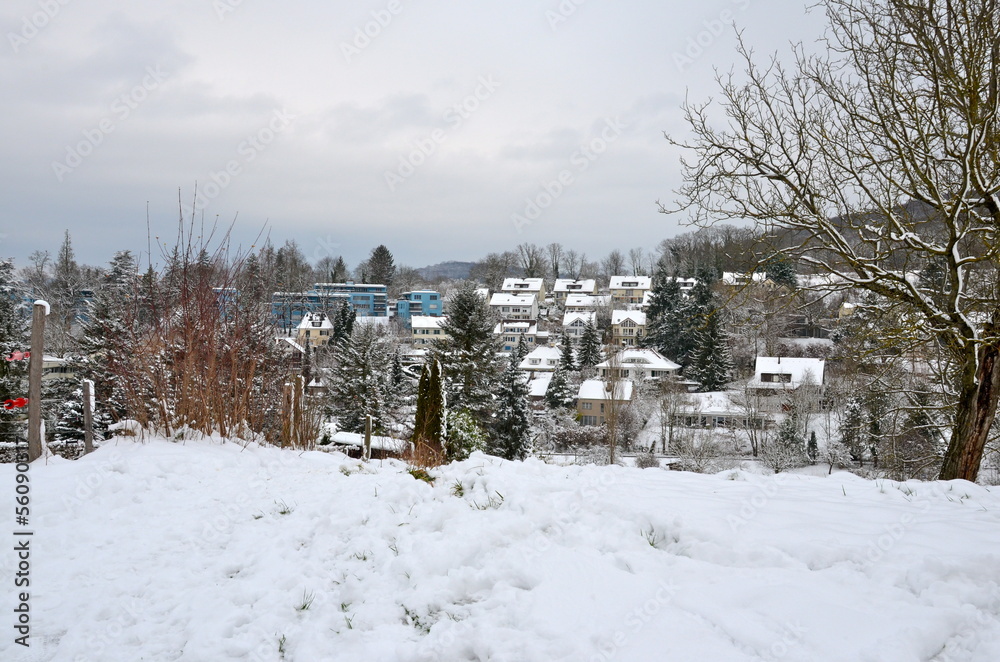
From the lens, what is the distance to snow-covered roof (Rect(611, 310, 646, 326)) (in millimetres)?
57438

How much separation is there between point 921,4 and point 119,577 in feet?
25.1

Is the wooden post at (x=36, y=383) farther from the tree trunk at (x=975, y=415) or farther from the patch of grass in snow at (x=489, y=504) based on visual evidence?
the tree trunk at (x=975, y=415)

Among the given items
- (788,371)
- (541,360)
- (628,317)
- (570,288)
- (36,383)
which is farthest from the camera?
(570,288)

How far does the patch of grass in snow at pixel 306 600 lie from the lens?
9.10ft

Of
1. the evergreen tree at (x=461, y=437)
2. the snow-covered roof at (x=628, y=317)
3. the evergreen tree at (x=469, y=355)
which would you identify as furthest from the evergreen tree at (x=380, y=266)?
the evergreen tree at (x=461, y=437)

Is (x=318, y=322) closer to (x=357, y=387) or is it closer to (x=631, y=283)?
(x=357, y=387)

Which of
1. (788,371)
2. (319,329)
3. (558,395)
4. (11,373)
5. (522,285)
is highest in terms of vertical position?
(522,285)

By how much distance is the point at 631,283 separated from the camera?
8006 cm

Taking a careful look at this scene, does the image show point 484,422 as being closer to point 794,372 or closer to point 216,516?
point 216,516

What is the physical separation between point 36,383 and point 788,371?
4002 cm

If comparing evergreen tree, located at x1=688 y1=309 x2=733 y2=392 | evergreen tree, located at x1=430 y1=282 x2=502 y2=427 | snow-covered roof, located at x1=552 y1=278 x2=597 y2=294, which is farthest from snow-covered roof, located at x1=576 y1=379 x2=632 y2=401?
snow-covered roof, located at x1=552 y1=278 x2=597 y2=294

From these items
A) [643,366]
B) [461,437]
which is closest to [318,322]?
[643,366]

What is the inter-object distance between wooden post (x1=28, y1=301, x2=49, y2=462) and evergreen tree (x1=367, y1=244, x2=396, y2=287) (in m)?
75.0

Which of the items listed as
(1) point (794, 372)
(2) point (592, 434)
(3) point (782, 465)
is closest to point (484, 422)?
(2) point (592, 434)
